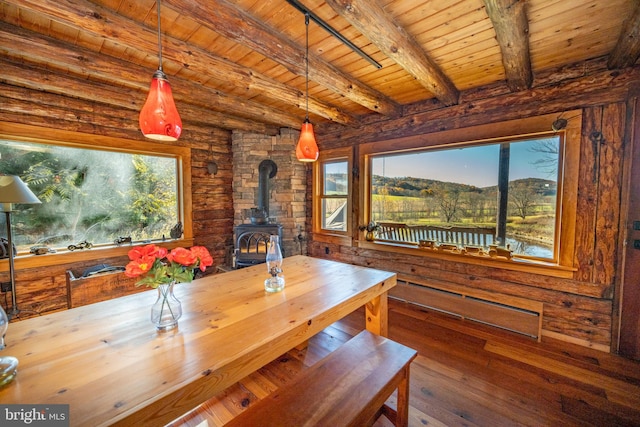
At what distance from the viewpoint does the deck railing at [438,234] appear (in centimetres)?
309

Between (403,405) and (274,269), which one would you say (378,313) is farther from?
(274,269)

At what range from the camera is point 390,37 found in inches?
71.1

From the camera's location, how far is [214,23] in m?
1.68

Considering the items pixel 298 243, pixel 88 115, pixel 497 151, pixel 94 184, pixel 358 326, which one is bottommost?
pixel 358 326

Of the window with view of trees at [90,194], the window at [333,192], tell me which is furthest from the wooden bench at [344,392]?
the window with view of trees at [90,194]

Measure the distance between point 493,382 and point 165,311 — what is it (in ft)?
7.68

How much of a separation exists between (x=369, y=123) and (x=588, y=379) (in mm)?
3445

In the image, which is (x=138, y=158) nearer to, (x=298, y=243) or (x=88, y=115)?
(x=88, y=115)

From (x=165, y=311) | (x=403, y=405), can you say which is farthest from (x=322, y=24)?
(x=403, y=405)

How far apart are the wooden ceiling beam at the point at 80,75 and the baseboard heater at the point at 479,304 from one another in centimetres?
303

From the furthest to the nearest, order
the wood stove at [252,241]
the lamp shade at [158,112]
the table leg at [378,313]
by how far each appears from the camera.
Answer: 1. the wood stove at [252,241]
2. the table leg at [378,313]
3. the lamp shade at [158,112]

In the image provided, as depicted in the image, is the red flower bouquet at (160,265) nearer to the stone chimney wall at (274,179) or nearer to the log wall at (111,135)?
the log wall at (111,135)

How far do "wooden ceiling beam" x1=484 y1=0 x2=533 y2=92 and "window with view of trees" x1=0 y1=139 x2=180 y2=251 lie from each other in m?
3.96

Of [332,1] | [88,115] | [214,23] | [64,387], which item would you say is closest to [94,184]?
[88,115]
